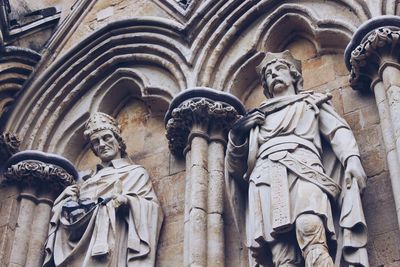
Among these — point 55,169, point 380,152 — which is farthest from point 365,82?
point 55,169

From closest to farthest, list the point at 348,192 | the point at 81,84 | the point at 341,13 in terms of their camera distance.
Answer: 1. the point at 348,192
2. the point at 341,13
3. the point at 81,84

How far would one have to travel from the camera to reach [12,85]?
36.8 feet

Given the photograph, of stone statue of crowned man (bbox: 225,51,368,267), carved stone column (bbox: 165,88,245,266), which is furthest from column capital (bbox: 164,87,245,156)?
stone statue of crowned man (bbox: 225,51,368,267)

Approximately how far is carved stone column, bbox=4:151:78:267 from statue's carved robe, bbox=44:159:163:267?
65cm

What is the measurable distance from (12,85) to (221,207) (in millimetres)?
3297

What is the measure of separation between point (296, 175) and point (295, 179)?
0.11 ft

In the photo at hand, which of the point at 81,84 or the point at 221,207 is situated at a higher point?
the point at 81,84

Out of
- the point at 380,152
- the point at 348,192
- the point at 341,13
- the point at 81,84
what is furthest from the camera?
the point at 81,84

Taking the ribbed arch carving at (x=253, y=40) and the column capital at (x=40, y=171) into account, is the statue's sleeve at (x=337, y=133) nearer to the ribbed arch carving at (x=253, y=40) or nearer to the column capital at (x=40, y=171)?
the ribbed arch carving at (x=253, y=40)

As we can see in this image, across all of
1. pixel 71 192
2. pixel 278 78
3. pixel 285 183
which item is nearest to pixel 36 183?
pixel 71 192

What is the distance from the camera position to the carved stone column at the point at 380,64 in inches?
340

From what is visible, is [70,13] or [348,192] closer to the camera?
[348,192]

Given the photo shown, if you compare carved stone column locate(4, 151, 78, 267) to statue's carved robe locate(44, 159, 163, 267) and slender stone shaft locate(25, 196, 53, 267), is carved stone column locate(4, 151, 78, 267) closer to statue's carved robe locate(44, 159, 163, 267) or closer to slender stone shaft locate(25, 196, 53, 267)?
slender stone shaft locate(25, 196, 53, 267)

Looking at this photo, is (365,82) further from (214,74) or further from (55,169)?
(55,169)
